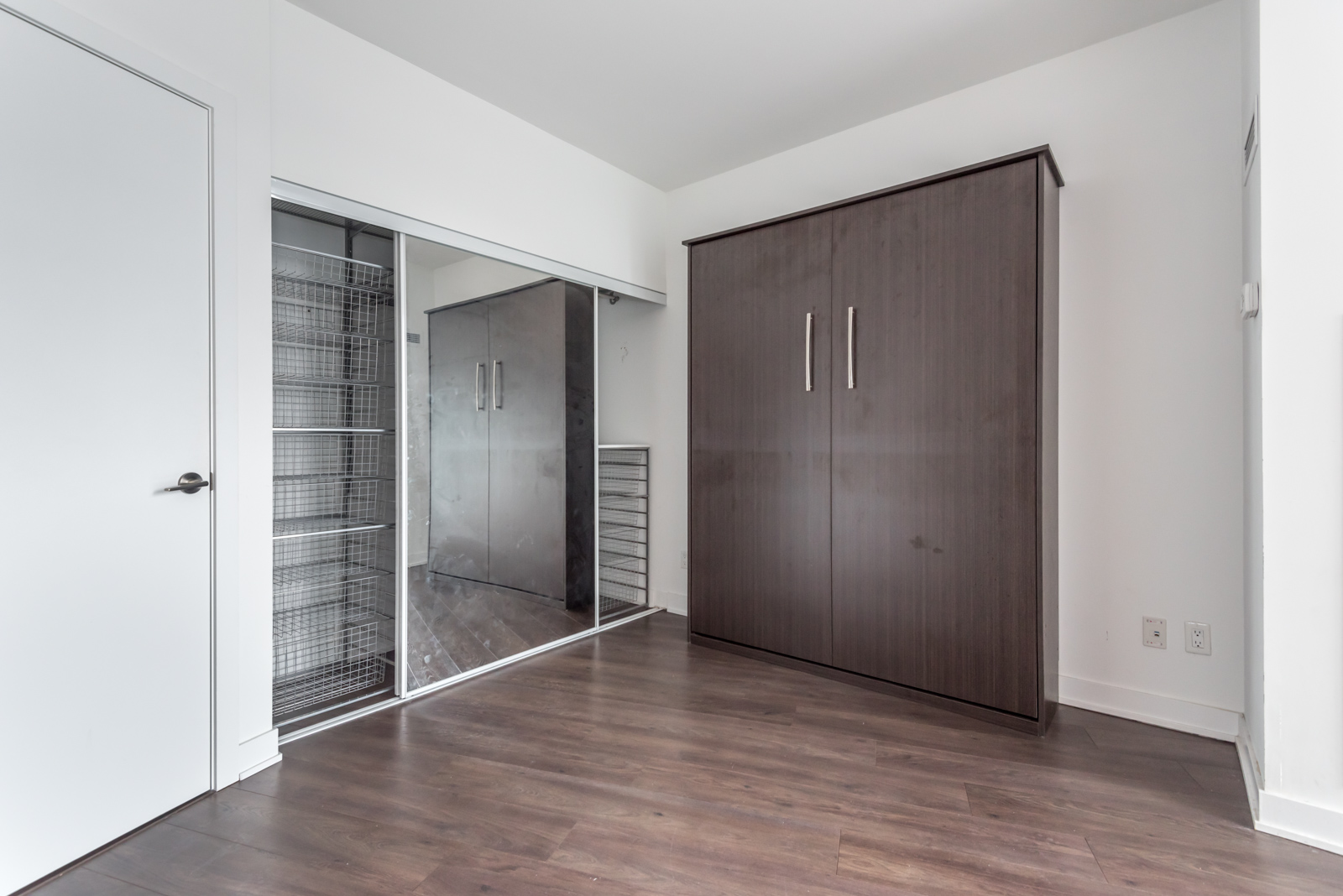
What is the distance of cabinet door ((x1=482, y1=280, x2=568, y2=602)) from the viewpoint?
294cm

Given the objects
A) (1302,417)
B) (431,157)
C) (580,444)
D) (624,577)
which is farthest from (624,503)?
(1302,417)

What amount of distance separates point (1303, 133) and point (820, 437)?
1.75 meters

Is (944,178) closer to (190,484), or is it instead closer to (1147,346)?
(1147,346)

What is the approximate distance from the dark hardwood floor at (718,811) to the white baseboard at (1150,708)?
0.19 feet

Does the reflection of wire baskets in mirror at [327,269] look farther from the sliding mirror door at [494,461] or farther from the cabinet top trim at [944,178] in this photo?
the cabinet top trim at [944,178]

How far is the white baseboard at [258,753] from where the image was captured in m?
1.96

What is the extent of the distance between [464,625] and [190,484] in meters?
1.31

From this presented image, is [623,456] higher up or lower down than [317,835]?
higher up

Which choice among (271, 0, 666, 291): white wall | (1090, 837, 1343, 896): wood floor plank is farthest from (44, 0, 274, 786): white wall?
(1090, 837, 1343, 896): wood floor plank

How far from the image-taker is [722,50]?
8.30 ft

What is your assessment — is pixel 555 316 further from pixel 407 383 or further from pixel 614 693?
pixel 614 693

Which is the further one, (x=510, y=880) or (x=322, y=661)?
(x=322, y=661)

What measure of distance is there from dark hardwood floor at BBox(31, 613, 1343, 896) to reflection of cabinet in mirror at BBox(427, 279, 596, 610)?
72cm

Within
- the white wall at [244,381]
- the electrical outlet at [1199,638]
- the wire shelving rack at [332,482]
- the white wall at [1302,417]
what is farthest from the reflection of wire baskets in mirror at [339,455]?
the electrical outlet at [1199,638]
